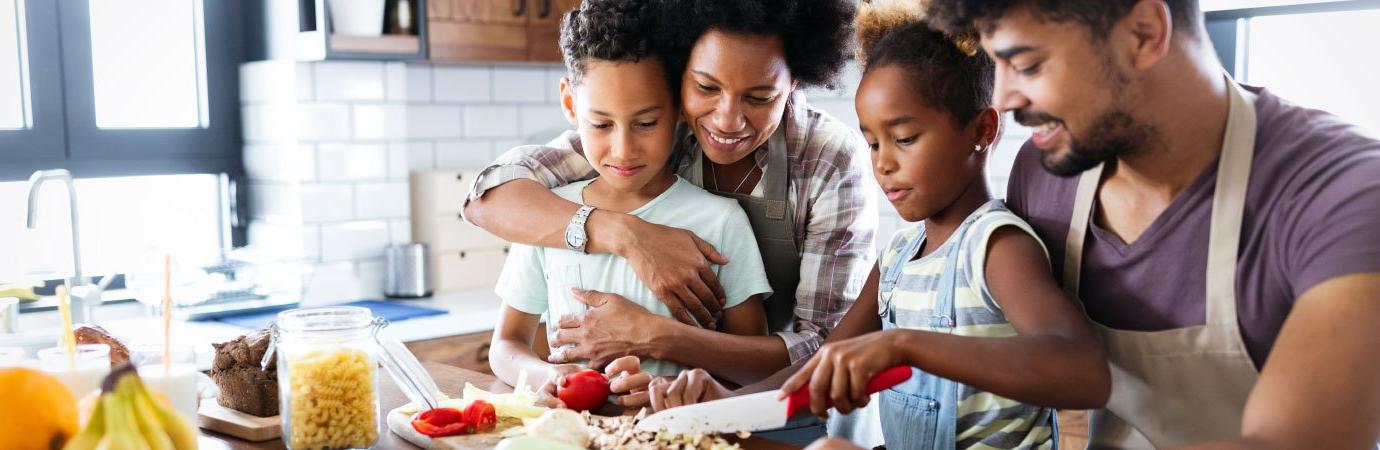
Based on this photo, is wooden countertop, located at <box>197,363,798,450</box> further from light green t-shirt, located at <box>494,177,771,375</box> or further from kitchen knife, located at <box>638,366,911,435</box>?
light green t-shirt, located at <box>494,177,771,375</box>

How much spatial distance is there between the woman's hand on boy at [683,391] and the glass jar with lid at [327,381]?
362 mm

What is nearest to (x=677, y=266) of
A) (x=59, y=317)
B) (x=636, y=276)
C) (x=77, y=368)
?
(x=636, y=276)

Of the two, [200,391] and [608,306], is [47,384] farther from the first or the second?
[608,306]

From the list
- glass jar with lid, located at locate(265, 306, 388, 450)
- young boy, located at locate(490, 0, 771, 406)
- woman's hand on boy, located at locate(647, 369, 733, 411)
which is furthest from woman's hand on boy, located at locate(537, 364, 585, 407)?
glass jar with lid, located at locate(265, 306, 388, 450)

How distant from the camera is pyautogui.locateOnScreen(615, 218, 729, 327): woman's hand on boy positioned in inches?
75.6

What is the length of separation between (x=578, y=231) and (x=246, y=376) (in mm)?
575

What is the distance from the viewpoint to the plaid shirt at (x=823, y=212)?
202cm

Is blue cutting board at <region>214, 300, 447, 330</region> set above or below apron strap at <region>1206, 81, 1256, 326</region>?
below

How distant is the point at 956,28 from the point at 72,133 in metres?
2.67

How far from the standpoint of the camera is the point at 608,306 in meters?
1.93

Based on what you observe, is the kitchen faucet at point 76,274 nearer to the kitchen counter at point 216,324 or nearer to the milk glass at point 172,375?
the kitchen counter at point 216,324

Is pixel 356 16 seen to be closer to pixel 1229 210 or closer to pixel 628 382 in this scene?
pixel 628 382

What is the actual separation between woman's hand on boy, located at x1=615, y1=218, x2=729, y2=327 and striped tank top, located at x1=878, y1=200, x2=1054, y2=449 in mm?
384

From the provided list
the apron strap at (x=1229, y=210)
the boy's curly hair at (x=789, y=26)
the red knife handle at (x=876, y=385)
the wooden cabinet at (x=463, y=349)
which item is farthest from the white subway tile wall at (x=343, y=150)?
the apron strap at (x=1229, y=210)
